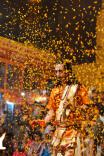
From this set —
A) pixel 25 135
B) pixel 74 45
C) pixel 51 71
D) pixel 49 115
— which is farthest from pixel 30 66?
pixel 49 115

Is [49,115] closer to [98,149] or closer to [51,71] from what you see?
[98,149]

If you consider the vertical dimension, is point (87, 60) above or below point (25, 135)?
above

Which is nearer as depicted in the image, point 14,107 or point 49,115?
point 49,115

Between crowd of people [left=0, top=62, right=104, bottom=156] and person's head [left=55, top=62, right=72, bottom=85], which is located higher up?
person's head [left=55, top=62, right=72, bottom=85]

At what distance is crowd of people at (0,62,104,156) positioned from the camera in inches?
112

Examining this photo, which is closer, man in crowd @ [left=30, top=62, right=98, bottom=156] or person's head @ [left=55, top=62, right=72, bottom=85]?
man in crowd @ [left=30, top=62, right=98, bottom=156]

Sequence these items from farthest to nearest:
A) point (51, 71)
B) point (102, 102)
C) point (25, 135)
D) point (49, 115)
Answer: point (51, 71)
point (25, 135)
point (102, 102)
point (49, 115)

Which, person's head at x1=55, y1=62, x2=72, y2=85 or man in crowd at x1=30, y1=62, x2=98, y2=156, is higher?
person's head at x1=55, y1=62, x2=72, y2=85

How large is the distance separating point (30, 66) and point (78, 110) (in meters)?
1.13

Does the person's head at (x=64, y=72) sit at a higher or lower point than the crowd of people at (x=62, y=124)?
higher

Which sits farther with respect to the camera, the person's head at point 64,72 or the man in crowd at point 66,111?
the person's head at point 64,72

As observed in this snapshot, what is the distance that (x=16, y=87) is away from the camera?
3877 millimetres

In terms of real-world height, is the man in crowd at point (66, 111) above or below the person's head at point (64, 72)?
below

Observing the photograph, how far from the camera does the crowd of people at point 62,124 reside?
284cm
